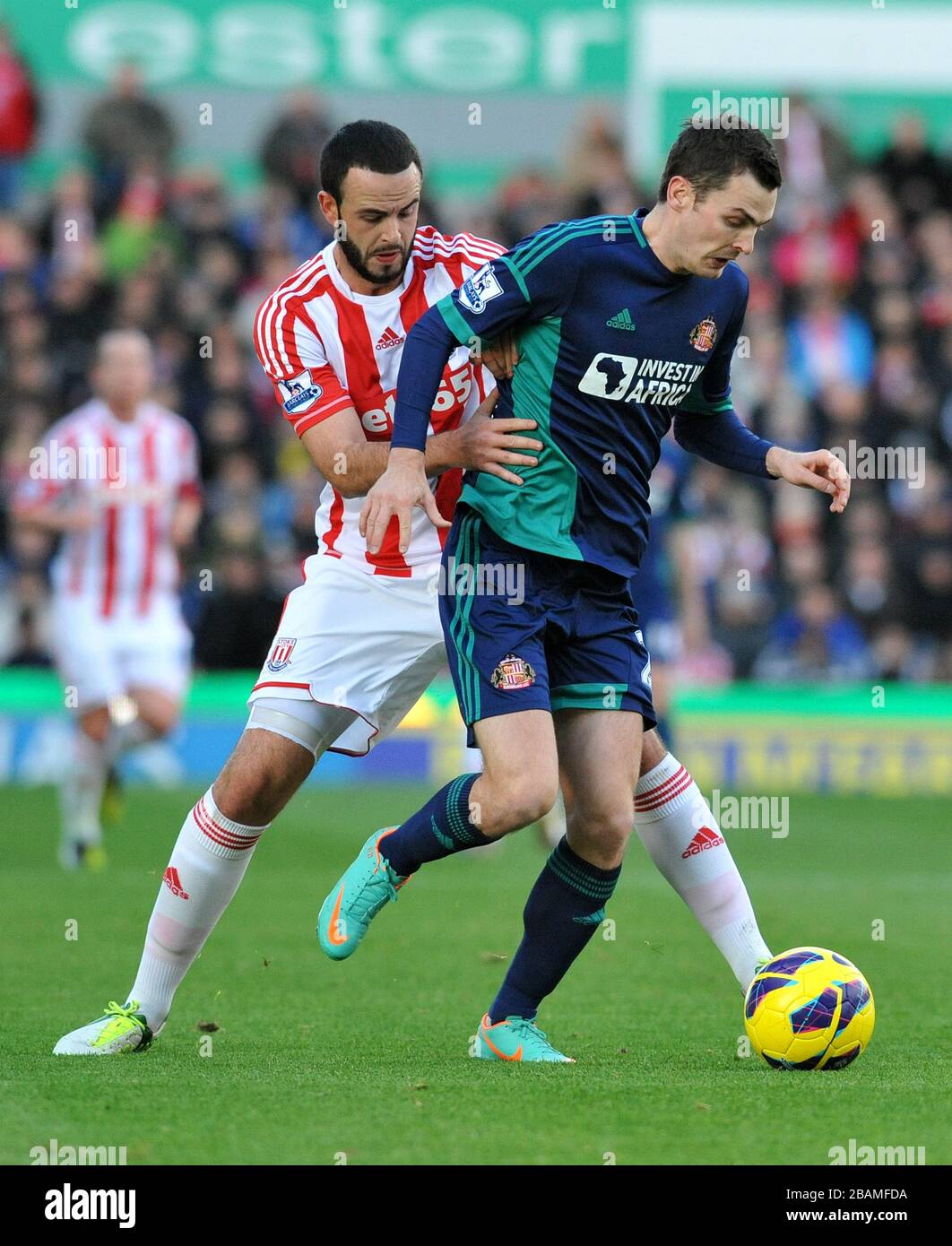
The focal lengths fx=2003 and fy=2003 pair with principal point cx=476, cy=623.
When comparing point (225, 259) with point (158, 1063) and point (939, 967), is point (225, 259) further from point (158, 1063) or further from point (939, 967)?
point (158, 1063)

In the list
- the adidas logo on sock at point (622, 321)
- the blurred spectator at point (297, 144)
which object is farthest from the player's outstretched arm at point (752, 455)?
the blurred spectator at point (297, 144)

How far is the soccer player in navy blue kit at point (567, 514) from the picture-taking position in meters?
4.68

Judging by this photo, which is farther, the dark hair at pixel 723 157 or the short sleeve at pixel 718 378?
the short sleeve at pixel 718 378

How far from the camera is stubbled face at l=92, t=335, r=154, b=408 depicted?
34.1 ft

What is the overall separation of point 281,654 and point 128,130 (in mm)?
12172

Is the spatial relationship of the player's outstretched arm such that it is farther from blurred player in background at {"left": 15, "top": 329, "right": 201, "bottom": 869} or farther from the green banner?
the green banner

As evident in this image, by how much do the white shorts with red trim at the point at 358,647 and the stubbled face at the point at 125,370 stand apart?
5.38 m

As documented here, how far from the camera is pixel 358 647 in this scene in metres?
5.17

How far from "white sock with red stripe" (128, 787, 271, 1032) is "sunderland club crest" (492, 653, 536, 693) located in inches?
31.6

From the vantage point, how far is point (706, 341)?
4.95m

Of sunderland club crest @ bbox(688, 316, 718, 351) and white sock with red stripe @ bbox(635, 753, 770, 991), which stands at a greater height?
sunderland club crest @ bbox(688, 316, 718, 351)

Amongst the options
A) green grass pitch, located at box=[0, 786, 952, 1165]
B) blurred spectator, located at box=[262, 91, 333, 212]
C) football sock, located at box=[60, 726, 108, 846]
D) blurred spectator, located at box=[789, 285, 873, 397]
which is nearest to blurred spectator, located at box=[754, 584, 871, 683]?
blurred spectator, located at box=[789, 285, 873, 397]

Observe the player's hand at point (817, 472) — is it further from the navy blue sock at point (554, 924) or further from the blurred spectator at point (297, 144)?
the blurred spectator at point (297, 144)

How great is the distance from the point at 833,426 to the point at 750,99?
362cm
